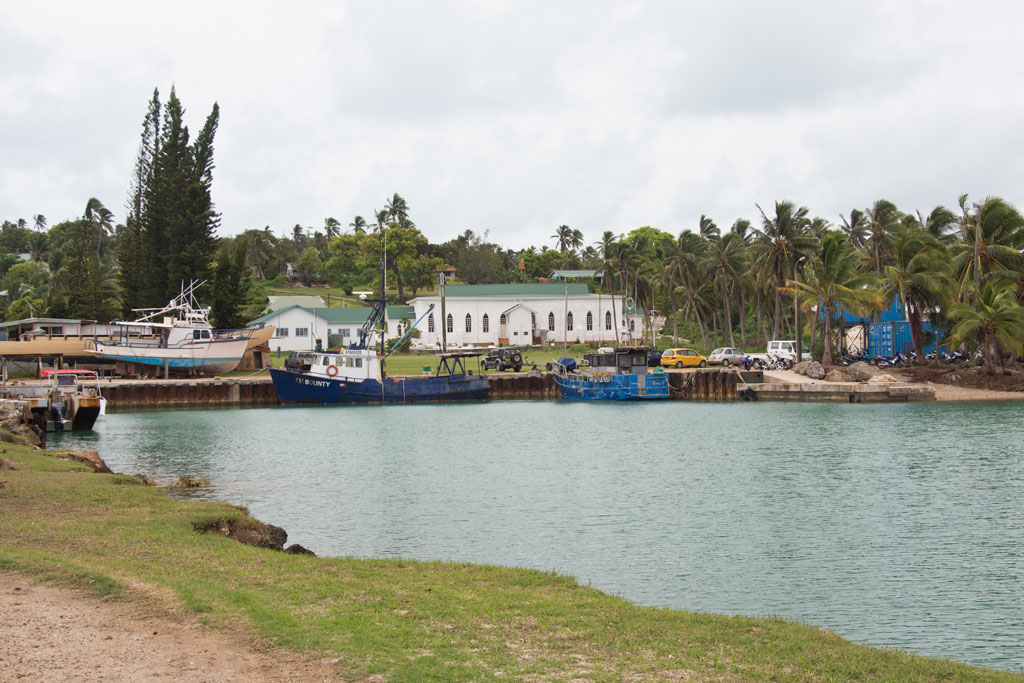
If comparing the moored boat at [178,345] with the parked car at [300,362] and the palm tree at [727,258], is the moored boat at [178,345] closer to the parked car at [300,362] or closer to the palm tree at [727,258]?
the parked car at [300,362]

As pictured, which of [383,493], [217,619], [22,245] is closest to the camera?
[217,619]

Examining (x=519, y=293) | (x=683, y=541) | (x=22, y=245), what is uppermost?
(x=22, y=245)

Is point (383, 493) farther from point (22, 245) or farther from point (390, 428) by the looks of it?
point (22, 245)

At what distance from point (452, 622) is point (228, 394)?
5253cm

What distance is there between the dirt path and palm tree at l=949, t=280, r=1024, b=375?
167 ft

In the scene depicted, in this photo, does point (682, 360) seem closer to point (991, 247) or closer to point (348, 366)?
point (991, 247)

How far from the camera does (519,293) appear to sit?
3809 inches

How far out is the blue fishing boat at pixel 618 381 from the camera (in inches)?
2324

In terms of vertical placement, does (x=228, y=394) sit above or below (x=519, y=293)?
below

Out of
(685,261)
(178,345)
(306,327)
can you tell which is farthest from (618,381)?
(306,327)

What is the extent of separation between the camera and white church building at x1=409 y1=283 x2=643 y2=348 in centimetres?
9556

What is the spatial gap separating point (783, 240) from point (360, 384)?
32.9 m

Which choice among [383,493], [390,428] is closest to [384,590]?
[383,493]

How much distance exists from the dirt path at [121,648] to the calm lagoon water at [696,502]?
6945 mm
